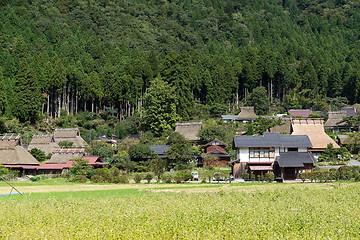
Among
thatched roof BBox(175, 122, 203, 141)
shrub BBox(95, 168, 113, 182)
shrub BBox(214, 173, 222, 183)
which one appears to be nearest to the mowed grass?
shrub BBox(95, 168, 113, 182)

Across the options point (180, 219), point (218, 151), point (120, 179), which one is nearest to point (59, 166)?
point (120, 179)

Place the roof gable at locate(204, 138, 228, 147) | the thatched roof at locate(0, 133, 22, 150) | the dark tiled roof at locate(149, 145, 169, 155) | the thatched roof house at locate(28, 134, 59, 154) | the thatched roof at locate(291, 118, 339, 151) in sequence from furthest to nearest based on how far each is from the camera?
the thatched roof house at locate(28, 134, 59, 154), the roof gable at locate(204, 138, 228, 147), the dark tiled roof at locate(149, 145, 169, 155), the thatched roof at locate(0, 133, 22, 150), the thatched roof at locate(291, 118, 339, 151)

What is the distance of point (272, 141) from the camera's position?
134 feet

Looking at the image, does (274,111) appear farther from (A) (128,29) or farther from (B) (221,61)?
(A) (128,29)

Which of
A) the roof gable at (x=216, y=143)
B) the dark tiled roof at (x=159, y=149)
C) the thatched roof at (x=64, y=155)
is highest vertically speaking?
the roof gable at (x=216, y=143)

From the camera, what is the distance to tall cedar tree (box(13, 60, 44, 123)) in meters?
55.6

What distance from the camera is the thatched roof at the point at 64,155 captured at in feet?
153

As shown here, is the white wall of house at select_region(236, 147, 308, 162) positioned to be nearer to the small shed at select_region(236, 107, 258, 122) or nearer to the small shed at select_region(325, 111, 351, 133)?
the small shed at select_region(325, 111, 351, 133)

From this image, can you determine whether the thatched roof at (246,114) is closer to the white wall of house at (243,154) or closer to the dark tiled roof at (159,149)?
the dark tiled roof at (159,149)

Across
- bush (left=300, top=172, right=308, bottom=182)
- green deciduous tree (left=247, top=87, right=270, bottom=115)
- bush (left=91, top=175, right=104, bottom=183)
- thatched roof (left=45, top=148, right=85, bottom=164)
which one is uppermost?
green deciduous tree (left=247, top=87, right=270, bottom=115)

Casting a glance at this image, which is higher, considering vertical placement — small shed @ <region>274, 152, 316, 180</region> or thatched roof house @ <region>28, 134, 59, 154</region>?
thatched roof house @ <region>28, 134, 59, 154</region>

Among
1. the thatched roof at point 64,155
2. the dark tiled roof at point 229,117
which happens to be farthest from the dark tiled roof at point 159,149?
the dark tiled roof at point 229,117

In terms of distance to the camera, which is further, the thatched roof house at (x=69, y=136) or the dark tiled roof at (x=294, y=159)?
the thatched roof house at (x=69, y=136)

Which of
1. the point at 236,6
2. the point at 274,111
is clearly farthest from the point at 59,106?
the point at 236,6
